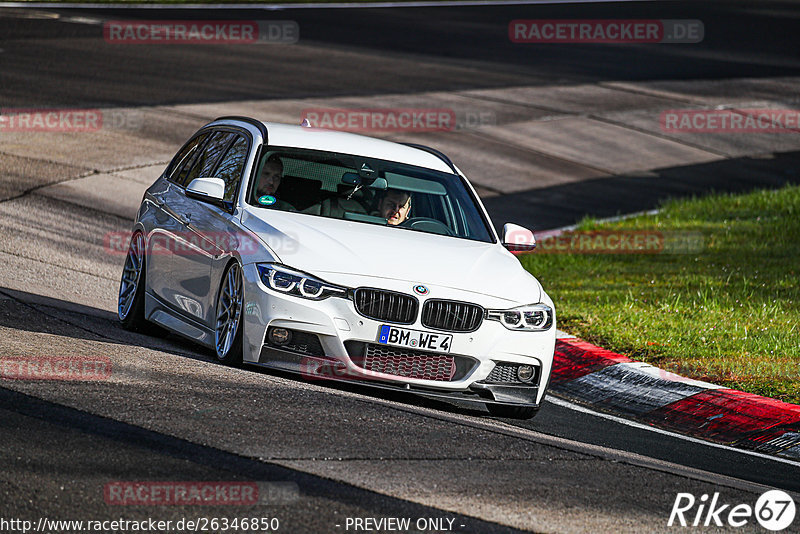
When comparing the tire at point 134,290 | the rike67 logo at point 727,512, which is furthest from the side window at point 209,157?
the rike67 logo at point 727,512

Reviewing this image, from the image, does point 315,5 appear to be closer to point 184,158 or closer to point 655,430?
point 184,158

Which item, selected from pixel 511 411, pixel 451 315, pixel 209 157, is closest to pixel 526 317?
pixel 451 315

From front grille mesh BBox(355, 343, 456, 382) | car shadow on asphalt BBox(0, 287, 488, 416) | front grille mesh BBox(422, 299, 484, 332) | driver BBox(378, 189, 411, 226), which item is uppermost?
driver BBox(378, 189, 411, 226)

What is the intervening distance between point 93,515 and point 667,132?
70.3ft

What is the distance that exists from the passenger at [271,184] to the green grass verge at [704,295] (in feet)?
10.9

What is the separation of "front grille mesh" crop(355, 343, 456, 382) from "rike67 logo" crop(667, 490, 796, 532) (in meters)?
1.90

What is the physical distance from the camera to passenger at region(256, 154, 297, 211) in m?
9.09

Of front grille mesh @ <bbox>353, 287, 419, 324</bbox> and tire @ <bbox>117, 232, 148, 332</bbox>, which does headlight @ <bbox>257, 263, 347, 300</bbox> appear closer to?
front grille mesh @ <bbox>353, 287, 419, 324</bbox>

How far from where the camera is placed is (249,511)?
561 cm

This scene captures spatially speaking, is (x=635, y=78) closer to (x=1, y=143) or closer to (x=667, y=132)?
(x=667, y=132)

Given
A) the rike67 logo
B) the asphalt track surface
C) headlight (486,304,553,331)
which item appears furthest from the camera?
headlight (486,304,553,331)

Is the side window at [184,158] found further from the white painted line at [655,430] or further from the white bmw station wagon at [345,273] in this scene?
the white painted line at [655,430]

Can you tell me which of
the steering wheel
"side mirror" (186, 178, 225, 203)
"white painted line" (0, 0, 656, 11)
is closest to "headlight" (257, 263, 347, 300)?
"side mirror" (186, 178, 225, 203)

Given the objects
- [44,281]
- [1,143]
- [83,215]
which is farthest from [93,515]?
[1,143]
